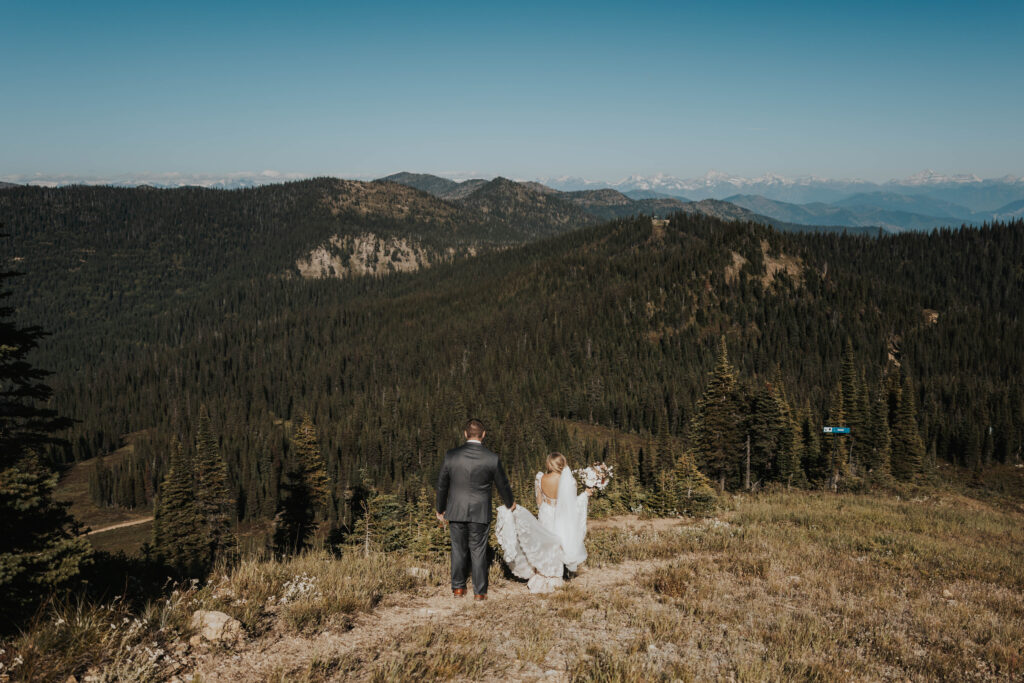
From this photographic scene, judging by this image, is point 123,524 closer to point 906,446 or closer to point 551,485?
point 551,485

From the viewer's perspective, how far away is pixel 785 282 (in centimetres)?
17088

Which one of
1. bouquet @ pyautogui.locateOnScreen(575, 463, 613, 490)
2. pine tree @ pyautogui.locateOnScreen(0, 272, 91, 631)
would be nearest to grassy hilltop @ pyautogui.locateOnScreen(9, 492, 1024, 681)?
bouquet @ pyautogui.locateOnScreen(575, 463, 613, 490)

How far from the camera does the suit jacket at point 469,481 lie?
8.78 metres

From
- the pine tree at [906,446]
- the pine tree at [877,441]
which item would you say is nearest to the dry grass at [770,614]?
the pine tree at [877,441]

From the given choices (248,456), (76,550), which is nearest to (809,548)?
(76,550)

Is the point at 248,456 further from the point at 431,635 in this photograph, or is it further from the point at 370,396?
the point at 431,635

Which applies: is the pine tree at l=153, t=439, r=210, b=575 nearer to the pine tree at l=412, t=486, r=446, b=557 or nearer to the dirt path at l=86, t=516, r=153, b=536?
the pine tree at l=412, t=486, r=446, b=557

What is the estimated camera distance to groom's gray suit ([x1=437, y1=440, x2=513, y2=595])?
28.8 feet

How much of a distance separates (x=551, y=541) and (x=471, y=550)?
63.2 inches

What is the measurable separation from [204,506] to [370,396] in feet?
296

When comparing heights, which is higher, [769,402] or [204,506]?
[769,402]

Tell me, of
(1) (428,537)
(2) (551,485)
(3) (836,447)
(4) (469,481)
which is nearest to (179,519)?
(1) (428,537)

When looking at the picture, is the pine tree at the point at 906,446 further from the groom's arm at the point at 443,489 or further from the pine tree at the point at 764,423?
the groom's arm at the point at 443,489

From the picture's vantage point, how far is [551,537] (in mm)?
9570
